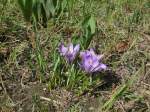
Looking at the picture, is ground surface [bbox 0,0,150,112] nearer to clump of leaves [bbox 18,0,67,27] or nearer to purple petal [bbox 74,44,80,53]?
clump of leaves [bbox 18,0,67,27]

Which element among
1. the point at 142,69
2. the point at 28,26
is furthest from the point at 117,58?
the point at 28,26

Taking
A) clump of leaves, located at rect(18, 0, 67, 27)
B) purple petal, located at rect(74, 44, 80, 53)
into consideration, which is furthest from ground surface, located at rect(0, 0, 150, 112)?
purple petal, located at rect(74, 44, 80, 53)

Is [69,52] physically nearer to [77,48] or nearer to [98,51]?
[77,48]

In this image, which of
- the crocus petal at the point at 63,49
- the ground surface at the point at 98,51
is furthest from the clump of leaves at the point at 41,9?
the crocus petal at the point at 63,49

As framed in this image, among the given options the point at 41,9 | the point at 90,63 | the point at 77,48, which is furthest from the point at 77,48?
the point at 41,9

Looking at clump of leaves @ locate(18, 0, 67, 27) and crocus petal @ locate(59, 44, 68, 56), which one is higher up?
clump of leaves @ locate(18, 0, 67, 27)

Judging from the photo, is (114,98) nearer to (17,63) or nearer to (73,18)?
(17,63)

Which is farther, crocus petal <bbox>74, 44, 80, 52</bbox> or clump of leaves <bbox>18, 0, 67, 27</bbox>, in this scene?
clump of leaves <bbox>18, 0, 67, 27</bbox>

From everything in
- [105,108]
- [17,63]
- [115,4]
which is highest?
[115,4]
